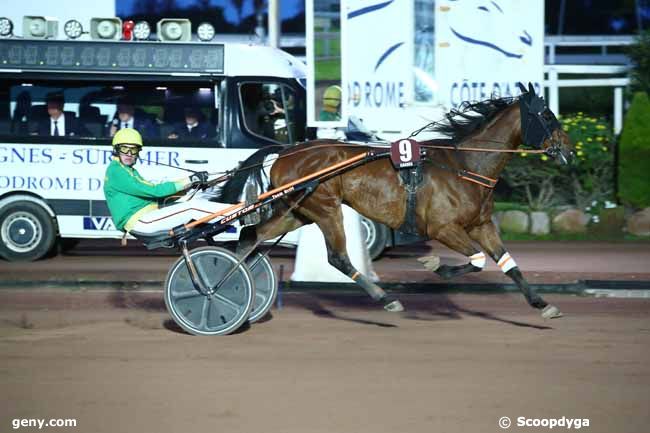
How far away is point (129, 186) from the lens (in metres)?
8.05

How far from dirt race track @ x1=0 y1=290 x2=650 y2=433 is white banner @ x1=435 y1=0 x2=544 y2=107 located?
186 inches

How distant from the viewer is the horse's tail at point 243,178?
8.97m

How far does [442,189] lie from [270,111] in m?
4.53

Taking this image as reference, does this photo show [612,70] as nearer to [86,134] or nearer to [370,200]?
[86,134]

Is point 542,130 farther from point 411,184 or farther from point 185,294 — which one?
point 185,294

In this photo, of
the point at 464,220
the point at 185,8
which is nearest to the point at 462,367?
the point at 464,220

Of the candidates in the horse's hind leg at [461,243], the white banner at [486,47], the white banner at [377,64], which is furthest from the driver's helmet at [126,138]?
the white banner at [486,47]

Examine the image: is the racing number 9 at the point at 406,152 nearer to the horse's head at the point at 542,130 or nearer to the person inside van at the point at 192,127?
the horse's head at the point at 542,130

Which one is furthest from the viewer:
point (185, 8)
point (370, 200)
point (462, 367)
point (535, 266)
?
point (185, 8)

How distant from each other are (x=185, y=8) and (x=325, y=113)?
606 inches

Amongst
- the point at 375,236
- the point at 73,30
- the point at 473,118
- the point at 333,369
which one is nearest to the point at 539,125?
the point at 473,118

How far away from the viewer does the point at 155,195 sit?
26.4 feet

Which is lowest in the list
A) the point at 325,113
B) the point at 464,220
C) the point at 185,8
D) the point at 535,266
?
the point at 535,266

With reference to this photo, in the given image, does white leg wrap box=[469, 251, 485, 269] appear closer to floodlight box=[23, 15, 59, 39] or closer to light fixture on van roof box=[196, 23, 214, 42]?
light fixture on van roof box=[196, 23, 214, 42]
